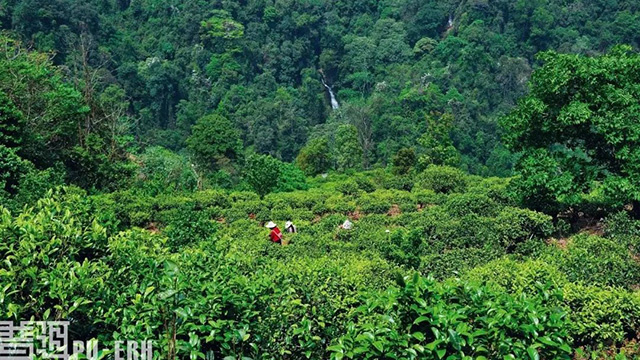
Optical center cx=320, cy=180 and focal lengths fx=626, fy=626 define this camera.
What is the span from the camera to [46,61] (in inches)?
747

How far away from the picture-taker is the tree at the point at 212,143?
2786 centimetres

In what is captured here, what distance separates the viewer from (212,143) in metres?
28.0

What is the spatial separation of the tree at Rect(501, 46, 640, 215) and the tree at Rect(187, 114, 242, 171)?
18335 millimetres

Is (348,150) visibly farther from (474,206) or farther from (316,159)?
(474,206)

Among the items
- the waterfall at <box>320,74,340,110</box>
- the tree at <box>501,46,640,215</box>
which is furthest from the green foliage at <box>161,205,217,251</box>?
the waterfall at <box>320,74,340,110</box>

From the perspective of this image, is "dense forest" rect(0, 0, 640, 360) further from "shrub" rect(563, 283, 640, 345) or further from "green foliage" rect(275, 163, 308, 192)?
"green foliage" rect(275, 163, 308, 192)

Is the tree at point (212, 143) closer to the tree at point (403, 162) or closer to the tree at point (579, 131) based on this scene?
the tree at point (403, 162)

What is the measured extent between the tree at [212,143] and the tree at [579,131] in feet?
60.2

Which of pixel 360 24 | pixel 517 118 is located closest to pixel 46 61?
pixel 517 118

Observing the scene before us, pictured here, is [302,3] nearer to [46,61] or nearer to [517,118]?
[46,61]

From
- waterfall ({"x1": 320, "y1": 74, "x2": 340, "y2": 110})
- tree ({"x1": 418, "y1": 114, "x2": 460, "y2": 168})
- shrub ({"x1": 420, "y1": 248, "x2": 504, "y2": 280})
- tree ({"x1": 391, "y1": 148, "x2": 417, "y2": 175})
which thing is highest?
shrub ({"x1": 420, "y1": 248, "x2": 504, "y2": 280})

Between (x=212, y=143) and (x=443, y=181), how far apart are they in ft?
46.1

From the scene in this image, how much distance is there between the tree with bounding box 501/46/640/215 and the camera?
10.2 meters

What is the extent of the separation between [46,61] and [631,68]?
16030 millimetres
